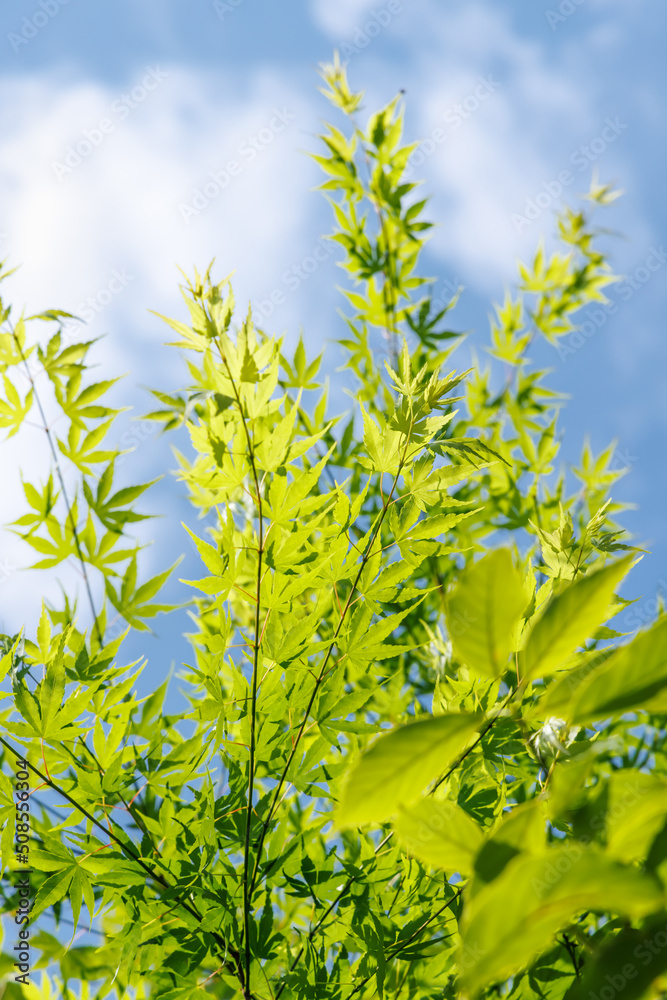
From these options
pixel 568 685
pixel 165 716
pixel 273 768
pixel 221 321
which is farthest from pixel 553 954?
pixel 221 321

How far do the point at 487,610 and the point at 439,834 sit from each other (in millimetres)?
117

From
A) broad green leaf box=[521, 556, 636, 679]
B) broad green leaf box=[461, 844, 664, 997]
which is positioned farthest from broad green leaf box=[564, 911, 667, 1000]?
broad green leaf box=[521, 556, 636, 679]

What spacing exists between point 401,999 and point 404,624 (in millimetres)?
1003

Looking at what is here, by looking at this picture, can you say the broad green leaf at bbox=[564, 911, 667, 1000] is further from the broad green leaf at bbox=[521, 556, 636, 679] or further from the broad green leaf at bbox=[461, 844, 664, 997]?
the broad green leaf at bbox=[521, 556, 636, 679]

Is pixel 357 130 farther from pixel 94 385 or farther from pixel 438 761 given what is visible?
pixel 438 761

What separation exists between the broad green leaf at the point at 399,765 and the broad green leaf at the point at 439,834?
13mm

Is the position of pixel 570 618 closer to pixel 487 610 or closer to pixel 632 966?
pixel 487 610

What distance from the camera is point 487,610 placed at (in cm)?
35

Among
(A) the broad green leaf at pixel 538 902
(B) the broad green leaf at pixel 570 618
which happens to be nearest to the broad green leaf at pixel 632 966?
(A) the broad green leaf at pixel 538 902

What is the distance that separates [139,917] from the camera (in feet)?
2.76

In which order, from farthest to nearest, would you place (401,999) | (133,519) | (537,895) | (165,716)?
(133,519) < (165,716) < (401,999) < (537,895)

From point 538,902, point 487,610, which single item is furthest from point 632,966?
point 487,610

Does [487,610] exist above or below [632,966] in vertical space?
above

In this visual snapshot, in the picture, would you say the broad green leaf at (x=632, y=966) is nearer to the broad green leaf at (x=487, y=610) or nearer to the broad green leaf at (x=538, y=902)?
the broad green leaf at (x=538, y=902)
